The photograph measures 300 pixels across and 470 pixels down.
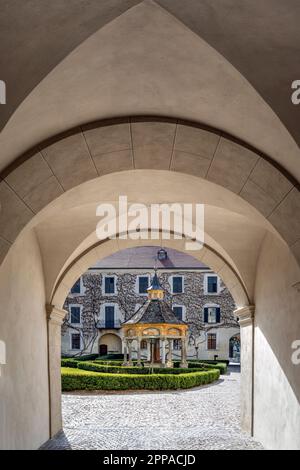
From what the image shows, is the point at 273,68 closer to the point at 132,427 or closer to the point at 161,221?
the point at 161,221

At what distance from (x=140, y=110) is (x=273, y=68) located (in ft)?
5.03

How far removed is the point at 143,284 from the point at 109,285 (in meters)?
2.45

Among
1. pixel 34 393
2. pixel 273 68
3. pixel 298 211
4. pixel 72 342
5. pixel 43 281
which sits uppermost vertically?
pixel 273 68

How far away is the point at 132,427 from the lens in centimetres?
1173

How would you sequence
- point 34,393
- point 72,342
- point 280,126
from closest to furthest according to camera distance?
point 280,126 → point 34,393 → point 72,342

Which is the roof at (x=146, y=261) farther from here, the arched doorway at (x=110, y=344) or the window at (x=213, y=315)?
the arched doorway at (x=110, y=344)

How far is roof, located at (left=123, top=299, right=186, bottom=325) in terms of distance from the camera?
2510cm

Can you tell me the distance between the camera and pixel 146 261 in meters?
38.8

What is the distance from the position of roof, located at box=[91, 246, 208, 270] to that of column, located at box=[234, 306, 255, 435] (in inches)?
1094

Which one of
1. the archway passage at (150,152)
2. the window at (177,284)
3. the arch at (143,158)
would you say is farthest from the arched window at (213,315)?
the arch at (143,158)

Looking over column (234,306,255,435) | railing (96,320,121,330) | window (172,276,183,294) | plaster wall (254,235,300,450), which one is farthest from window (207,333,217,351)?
plaster wall (254,235,300,450)

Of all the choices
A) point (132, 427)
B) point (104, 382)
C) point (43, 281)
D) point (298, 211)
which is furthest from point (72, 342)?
point (298, 211)

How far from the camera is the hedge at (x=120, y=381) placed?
63.2ft

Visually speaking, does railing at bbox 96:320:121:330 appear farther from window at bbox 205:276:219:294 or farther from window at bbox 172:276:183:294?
window at bbox 205:276:219:294
